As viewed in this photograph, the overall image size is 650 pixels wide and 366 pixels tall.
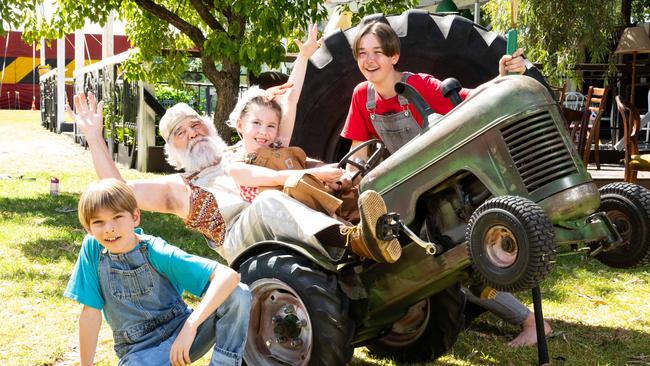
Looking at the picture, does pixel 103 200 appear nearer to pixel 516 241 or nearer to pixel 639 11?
pixel 516 241

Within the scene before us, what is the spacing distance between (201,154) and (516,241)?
2015 mm

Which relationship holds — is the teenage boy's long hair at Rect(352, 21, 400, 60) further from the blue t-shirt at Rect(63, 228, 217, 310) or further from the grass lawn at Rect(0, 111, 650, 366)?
the grass lawn at Rect(0, 111, 650, 366)

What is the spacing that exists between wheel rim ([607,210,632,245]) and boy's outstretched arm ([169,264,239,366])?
1.42 meters

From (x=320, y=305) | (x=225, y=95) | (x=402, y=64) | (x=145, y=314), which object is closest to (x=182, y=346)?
(x=145, y=314)

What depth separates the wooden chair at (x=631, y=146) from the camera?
7.51 m

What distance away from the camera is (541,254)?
2750 millimetres

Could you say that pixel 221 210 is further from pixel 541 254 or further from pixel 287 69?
pixel 287 69

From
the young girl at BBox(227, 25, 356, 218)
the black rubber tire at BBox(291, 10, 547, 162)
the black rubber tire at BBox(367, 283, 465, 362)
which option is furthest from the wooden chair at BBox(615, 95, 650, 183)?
the young girl at BBox(227, 25, 356, 218)

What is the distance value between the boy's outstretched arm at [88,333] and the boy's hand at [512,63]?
1.89 metres

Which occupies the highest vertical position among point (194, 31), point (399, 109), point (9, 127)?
point (194, 31)

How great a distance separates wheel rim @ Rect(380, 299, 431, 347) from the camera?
4.23m

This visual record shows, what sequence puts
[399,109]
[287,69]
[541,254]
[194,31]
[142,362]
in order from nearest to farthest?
[541,254] < [142,362] < [399,109] < [194,31] < [287,69]

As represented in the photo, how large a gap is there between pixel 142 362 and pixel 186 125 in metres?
1.72

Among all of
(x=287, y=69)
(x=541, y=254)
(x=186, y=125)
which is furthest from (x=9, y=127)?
(x=541, y=254)
